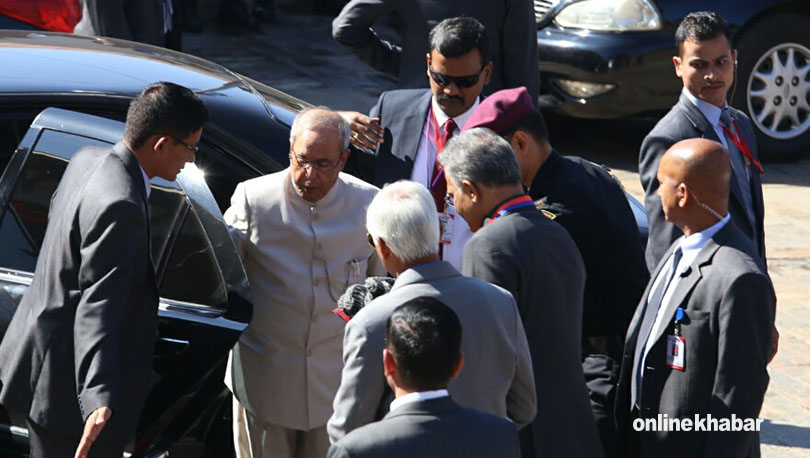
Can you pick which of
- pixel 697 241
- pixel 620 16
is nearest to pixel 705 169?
pixel 697 241

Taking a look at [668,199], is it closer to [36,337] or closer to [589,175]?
[589,175]

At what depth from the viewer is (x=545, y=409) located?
3.49 meters

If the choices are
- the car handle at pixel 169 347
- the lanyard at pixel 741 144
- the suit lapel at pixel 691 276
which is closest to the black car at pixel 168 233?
the car handle at pixel 169 347

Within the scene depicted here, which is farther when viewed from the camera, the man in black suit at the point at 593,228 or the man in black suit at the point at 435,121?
the man in black suit at the point at 435,121

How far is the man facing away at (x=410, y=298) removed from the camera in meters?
2.97

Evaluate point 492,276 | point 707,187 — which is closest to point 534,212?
point 492,276

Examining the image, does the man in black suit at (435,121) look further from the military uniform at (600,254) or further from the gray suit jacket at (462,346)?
the gray suit jacket at (462,346)

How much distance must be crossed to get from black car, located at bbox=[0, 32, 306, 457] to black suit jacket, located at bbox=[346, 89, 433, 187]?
1.70 feet

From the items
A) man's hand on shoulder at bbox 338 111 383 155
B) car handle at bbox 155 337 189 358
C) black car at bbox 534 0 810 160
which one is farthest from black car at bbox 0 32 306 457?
black car at bbox 534 0 810 160

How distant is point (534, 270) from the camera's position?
3.36 meters

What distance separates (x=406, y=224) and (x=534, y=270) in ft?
1.58

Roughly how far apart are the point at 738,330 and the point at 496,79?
2282 millimetres

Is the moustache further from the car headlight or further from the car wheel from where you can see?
Result: the car wheel

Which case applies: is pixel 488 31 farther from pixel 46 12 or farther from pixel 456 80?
pixel 46 12
